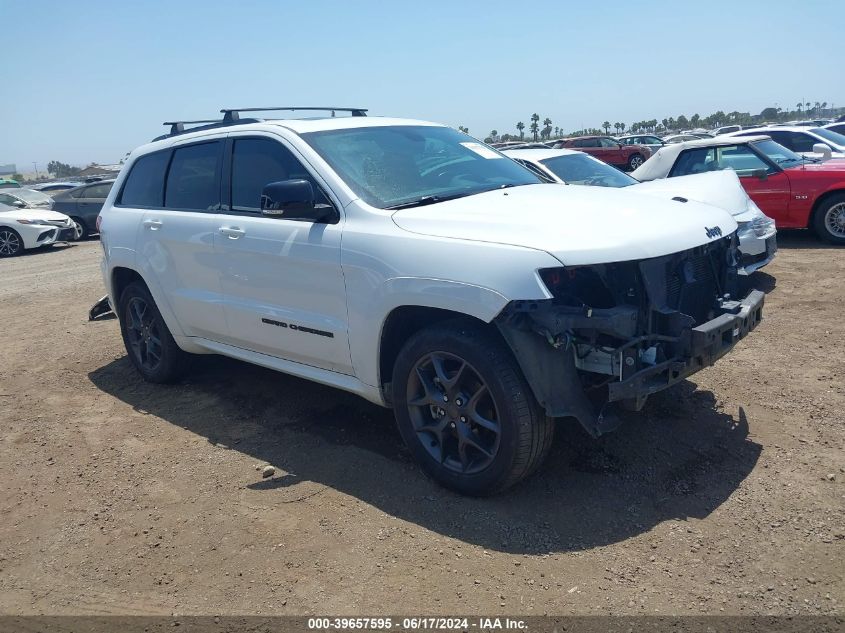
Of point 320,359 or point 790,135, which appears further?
point 790,135

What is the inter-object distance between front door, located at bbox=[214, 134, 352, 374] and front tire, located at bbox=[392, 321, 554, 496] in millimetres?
542

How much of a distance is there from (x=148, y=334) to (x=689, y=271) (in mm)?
4240

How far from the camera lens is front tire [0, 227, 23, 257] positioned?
16656 millimetres

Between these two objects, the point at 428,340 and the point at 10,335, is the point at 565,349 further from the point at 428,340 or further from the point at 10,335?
the point at 10,335

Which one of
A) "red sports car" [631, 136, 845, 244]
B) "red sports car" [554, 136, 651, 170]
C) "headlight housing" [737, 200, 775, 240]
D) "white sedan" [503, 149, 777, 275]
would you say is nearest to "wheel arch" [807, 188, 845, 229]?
"red sports car" [631, 136, 845, 244]

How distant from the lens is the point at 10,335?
27.0ft

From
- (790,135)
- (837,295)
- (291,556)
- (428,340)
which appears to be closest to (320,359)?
(428,340)

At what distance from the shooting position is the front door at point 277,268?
4.17 m

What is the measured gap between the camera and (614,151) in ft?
101

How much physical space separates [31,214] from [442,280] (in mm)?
16768

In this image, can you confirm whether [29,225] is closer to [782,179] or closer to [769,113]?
[782,179]

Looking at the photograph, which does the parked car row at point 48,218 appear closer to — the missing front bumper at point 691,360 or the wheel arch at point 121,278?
the wheel arch at point 121,278

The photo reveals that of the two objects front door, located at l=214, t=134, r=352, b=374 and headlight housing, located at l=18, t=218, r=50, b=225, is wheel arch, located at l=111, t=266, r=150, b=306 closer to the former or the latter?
front door, located at l=214, t=134, r=352, b=374

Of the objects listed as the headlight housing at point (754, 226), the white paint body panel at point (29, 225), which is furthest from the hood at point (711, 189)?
the white paint body panel at point (29, 225)
